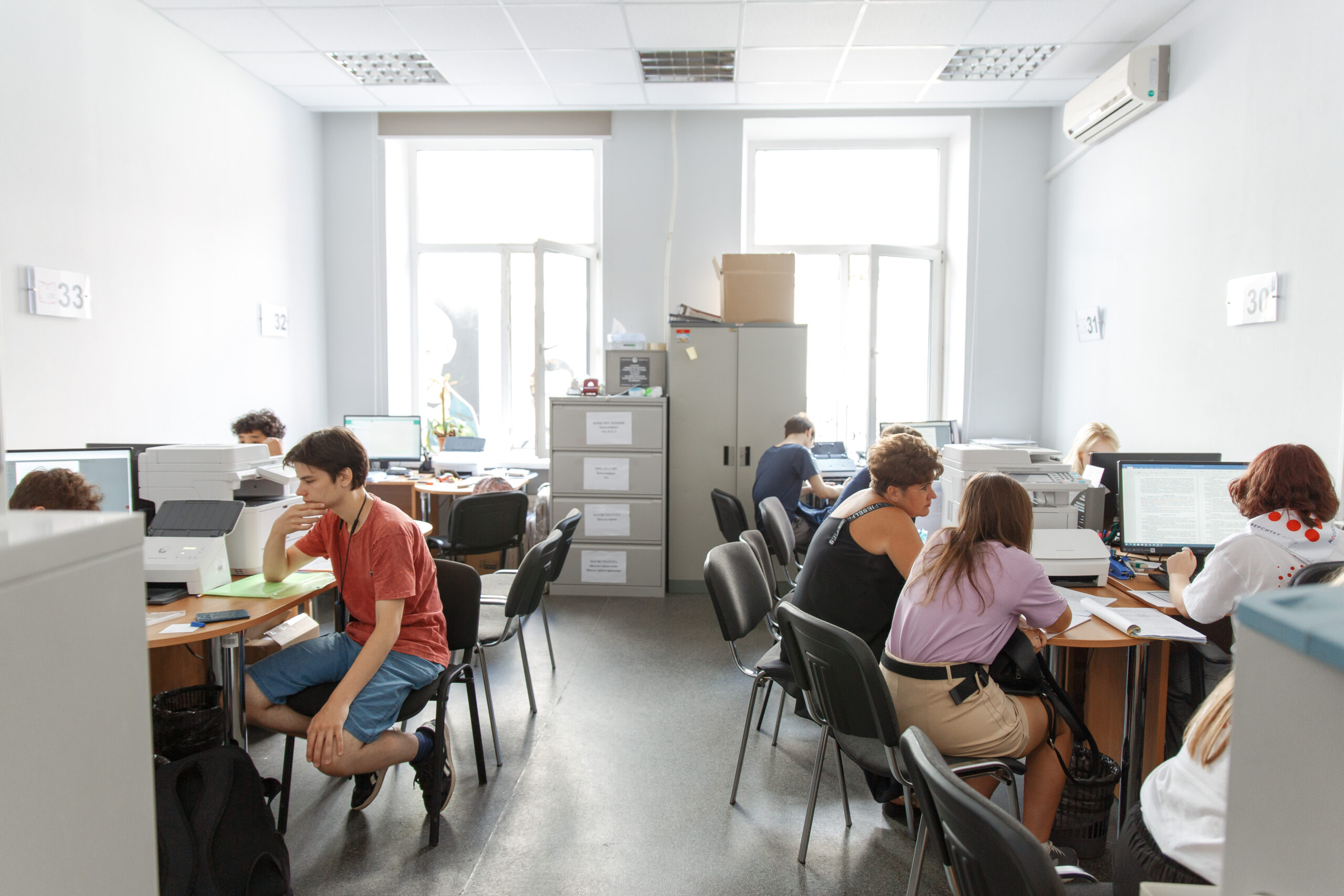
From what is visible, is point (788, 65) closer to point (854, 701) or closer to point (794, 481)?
point (794, 481)

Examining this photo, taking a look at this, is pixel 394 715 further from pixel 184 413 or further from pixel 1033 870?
pixel 184 413

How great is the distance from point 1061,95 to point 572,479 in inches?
157

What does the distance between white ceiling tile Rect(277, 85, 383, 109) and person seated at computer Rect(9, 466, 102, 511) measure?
3.59 metres

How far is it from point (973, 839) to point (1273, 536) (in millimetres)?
1666

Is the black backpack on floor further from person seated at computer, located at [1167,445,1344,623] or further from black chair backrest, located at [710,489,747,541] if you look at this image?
black chair backrest, located at [710,489,747,541]

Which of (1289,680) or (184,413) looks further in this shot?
(184,413)

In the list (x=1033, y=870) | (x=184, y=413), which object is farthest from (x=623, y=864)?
(x=184, y=413)

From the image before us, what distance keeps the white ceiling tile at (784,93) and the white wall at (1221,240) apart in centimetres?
171

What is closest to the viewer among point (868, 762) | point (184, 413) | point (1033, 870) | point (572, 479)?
point (1033, 870)

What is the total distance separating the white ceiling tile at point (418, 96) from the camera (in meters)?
4.91

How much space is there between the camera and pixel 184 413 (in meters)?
4.17

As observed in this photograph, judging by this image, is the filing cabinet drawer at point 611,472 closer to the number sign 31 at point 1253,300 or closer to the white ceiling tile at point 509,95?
the white ceiling tile at point 509,95

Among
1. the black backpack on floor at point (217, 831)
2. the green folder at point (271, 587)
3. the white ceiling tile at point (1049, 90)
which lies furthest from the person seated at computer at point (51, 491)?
the white ceiling tile at point (1049, 90)

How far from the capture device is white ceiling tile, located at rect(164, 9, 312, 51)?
3.89 metres
